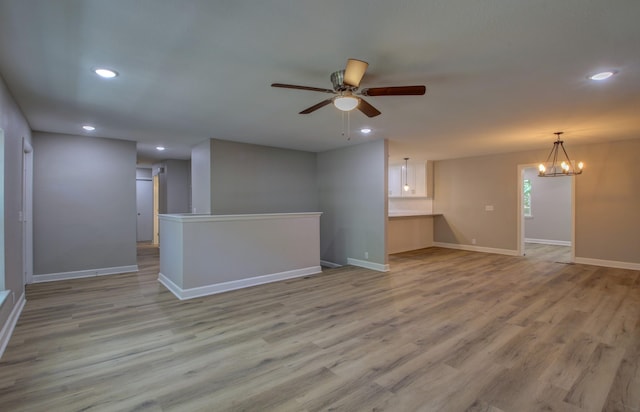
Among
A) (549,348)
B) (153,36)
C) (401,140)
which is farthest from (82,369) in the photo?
(401,140)

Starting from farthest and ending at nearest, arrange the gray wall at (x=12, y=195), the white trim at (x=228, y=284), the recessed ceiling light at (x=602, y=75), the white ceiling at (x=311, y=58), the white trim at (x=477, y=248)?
the white trim at (x=477, y=248) → the white trim at (x=228, y=284) → the gray wall at (x=12, y=195) → the recessed ceiling light at (x=602, y=75) → the white ceiling at (x=311, y=58)

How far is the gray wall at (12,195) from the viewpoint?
2883 millimetres

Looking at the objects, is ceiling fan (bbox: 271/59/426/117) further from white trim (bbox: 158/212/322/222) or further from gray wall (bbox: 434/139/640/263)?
gray wall (bbox: 434/139/640/263)

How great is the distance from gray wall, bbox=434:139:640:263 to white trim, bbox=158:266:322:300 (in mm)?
4718

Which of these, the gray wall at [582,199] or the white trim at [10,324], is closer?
the white trim at [10,324]

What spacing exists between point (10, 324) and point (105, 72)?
2.61 metres

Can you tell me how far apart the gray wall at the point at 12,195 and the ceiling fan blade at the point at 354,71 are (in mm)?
3067

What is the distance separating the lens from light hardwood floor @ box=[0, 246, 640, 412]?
6.55ft

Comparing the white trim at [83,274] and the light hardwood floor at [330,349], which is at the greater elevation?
the white trim at [83,274]

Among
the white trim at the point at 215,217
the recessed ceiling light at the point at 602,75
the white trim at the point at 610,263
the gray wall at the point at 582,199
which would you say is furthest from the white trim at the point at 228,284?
the white trim at the point at 610,263

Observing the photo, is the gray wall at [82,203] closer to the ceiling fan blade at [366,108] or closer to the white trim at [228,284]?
the white trim at [228,284]

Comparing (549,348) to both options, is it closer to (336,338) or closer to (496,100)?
(336,338)

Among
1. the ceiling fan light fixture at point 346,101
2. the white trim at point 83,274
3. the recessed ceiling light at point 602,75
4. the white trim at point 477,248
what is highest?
the recessed ceiling light at point 602,75

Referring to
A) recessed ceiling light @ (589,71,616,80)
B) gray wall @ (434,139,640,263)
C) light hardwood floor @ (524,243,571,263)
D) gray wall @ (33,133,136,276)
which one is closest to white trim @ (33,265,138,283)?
gray wall @ (33,133,136,276)
